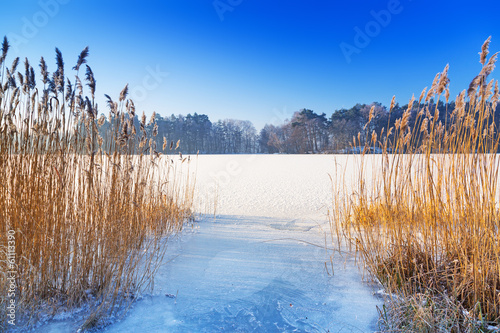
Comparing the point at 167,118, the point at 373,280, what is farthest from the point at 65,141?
the point at 167,118

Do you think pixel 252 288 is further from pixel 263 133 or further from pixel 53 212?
pixel 263 133

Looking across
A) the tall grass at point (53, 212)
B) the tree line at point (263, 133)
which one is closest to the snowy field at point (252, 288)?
the tall grass at point (53, 212)

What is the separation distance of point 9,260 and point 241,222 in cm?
285

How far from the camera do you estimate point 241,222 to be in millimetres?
3953

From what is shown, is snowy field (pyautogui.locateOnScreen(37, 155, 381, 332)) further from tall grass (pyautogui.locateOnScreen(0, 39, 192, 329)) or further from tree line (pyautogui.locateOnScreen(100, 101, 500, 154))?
tree line (pyautogui.locateOnScreen(100, 101, 500, 154))

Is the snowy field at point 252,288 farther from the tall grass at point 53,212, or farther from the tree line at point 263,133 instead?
the tree line at point 263,133

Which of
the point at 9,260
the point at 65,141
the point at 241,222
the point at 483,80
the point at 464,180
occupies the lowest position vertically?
the point at 241,222

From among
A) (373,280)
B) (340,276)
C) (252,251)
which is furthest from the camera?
(252,251)

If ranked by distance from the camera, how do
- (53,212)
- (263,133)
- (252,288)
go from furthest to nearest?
(263,133), (252,288), (53,212)

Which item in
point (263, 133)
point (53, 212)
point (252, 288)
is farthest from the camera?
point (263, 133)

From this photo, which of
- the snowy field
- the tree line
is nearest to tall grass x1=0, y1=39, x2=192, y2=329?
the snowy field

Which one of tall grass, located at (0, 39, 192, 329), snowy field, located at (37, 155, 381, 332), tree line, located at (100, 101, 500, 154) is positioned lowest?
snowy field, located at (37, 155, 381, 332)

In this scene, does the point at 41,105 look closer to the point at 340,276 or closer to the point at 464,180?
the point at 340,276

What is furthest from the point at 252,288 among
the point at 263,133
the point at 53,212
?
the point at 263,133
